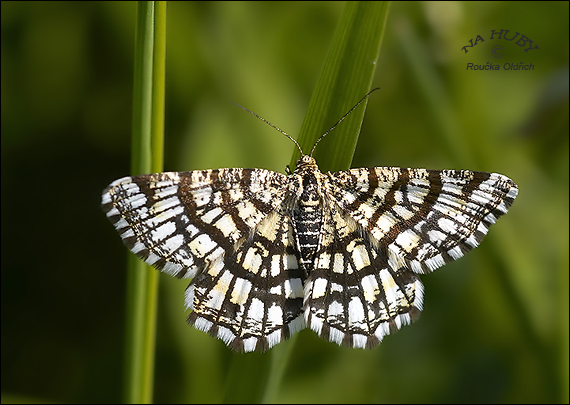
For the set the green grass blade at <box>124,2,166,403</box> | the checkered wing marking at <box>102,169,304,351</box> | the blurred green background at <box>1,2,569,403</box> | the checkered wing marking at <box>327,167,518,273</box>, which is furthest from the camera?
the blurred green background at <box>1,2,569,403</box>

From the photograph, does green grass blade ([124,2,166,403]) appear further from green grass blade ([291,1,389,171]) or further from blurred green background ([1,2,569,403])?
blurred green background ([1,2,569,403])

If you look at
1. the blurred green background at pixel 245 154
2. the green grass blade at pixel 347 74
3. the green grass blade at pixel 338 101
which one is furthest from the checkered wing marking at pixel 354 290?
the blurred green background at pixel 245 154

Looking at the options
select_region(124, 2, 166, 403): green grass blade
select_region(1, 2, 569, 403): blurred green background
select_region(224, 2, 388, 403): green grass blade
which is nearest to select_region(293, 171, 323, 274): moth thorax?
select_region(224, 2, 388, 403): green grass blade

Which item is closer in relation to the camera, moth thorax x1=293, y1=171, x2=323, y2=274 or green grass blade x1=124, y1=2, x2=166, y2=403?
green grass blade x1=124, y1=2, x2=166, y2=403

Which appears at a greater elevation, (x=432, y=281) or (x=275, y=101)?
(x=275, y=101)

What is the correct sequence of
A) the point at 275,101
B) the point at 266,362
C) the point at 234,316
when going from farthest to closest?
the point at 275,101
the point at 234,316
the point at 266,362

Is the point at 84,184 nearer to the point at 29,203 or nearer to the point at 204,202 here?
the point at 29,203

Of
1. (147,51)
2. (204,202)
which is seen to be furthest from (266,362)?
(147,51)

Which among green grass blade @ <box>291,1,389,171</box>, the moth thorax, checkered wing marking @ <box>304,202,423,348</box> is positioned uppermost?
green grass blade @ <box>291,1,389,171</box>
